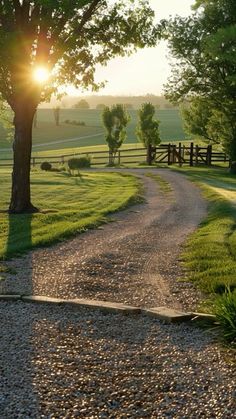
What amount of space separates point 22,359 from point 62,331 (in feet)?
3.58

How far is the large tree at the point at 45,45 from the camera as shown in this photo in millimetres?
17141

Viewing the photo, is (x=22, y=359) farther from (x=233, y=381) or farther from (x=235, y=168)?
(x=235, y=168)

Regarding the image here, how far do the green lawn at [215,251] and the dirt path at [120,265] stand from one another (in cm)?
32

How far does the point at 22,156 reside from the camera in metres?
19.5

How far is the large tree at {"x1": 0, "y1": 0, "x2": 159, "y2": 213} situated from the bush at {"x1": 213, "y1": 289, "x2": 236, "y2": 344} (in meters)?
11.0

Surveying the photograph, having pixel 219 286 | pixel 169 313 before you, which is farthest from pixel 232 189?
pixel 169 313

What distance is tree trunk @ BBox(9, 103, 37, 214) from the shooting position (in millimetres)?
19031

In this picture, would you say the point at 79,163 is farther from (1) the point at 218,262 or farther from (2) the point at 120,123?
(1) the point at 218,262

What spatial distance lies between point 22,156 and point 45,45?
13.0 ft

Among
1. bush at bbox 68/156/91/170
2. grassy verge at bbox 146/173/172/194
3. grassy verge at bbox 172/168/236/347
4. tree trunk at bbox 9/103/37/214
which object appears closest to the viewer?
grassy verge at bbox 172/168/236/347

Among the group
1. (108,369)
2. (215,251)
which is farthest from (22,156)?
(108,369)

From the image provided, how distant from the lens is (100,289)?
966 centimetres

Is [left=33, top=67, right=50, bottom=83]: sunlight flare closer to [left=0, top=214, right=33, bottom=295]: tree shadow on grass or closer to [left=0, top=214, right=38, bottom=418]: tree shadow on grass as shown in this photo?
[left=0, top=214, right=33, bottom=295]: tree shadow on grass

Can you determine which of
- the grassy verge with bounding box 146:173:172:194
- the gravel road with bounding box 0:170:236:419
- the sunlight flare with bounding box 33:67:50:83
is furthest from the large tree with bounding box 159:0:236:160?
the gravel road with bounding box 0:170:236:419
